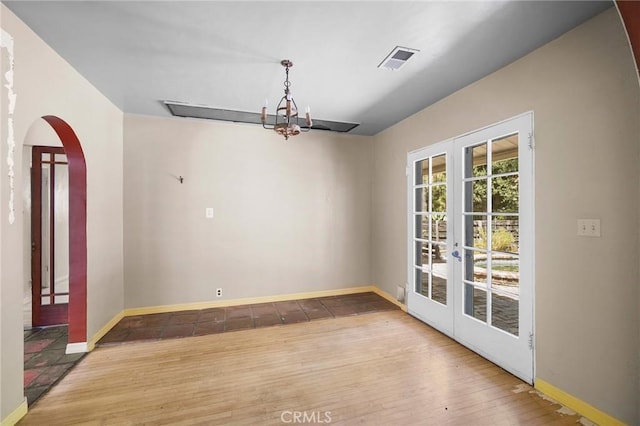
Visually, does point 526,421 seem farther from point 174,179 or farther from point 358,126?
point 174,179

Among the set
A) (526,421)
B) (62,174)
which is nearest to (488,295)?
(526,421)

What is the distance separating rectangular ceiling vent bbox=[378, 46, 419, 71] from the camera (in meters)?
2.23

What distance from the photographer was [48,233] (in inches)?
135

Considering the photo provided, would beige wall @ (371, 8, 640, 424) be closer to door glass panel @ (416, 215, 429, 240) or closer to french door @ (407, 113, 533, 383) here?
french door @ (407, 113, 533, 383)

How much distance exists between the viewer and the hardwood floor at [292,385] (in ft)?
6.31

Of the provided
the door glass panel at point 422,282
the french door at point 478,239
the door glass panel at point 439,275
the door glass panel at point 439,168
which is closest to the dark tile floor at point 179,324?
the door glass panel at point 422,282

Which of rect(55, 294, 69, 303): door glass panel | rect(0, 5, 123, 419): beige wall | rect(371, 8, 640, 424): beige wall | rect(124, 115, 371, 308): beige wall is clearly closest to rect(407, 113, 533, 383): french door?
rect(371, 8, 640, 424): beige wall

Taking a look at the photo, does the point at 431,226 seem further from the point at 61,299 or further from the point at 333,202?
the point at 61,299

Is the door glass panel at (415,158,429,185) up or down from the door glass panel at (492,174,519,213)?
up

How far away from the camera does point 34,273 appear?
10.9 ft

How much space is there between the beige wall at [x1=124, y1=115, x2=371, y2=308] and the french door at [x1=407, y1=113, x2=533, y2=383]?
50.3 inches

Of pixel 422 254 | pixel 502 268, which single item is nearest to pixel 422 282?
pixel 422 254

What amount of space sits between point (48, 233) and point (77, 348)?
1.59 metres

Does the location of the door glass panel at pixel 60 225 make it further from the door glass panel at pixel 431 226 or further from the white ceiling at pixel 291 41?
the door glass panel at pixel 431 226
